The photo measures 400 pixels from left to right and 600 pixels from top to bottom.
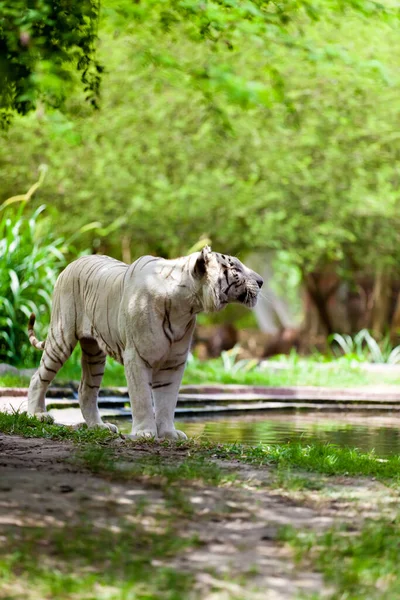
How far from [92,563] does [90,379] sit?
432 centimetres

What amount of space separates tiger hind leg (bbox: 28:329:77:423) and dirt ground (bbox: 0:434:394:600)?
226 centimetres

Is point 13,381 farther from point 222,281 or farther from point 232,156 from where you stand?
point 232,156

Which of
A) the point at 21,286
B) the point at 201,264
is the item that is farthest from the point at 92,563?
the point at 21,286

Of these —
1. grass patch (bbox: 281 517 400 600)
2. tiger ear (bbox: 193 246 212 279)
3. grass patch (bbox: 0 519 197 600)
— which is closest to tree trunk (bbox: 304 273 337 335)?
tiger ear (bbox: 193 246 212 279)

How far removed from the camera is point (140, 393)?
7.08 metres

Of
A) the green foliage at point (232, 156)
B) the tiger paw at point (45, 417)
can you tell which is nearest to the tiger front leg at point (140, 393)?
the tiger paw at point (45, 417)

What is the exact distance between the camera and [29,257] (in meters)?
13.2

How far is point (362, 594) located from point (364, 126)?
686 inches

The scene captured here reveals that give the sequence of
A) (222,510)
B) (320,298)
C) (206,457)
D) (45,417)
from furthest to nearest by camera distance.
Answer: (320,298) < (45,417) < (206,457) < (222,510)

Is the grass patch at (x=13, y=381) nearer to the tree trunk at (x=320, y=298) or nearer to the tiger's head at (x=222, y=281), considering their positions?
the tiger's head at (x=222, y=281)

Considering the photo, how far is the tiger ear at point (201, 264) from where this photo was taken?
23.2 feet

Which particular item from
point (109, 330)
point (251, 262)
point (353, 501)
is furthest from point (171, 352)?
point (251, 262)

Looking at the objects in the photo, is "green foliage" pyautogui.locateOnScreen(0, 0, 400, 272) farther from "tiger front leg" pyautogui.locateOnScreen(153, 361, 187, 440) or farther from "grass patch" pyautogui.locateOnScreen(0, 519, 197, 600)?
"grass patch" pyautogui.locateOnScreen(0, 519, 197, 600)

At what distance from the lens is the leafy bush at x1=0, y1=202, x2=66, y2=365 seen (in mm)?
12477
